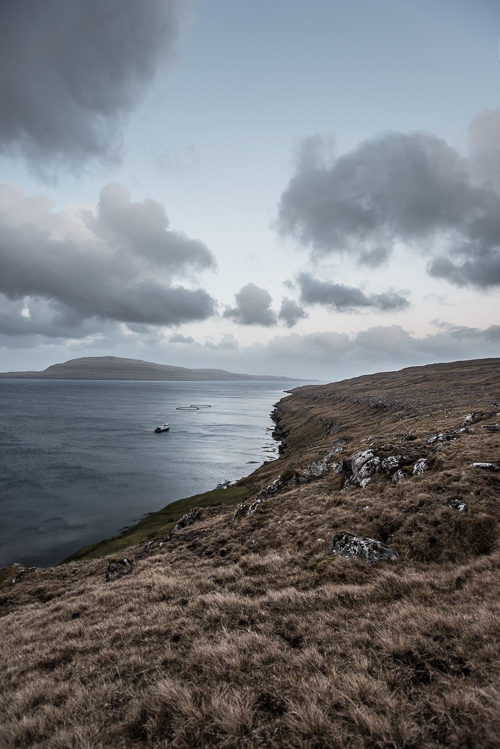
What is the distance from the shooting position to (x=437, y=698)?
15.5 ft

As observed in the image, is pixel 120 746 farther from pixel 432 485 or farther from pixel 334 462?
pixel 334 462

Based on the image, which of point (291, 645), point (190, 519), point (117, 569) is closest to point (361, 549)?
point (291, 645)

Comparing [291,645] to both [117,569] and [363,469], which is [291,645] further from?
[363,469]

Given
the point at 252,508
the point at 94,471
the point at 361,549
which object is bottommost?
the point at 94,471

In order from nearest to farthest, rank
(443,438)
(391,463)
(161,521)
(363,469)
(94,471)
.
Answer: (391,463) < (363,469) < (443,438) < (161,521) < (94,471)

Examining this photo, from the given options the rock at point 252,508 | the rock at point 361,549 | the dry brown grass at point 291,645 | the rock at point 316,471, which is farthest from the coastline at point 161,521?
the rock at point 361,549

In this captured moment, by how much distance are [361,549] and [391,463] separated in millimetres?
9405

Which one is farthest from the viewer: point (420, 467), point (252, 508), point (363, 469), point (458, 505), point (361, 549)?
point (252, 508)

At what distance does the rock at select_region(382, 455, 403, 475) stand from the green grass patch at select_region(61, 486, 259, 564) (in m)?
21.2

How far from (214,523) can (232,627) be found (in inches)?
647

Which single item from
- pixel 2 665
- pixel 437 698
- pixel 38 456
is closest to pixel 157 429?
pixel 38 456

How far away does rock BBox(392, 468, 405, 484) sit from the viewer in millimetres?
18141

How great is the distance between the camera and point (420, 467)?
1794 cm

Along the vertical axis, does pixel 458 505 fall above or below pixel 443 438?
below
